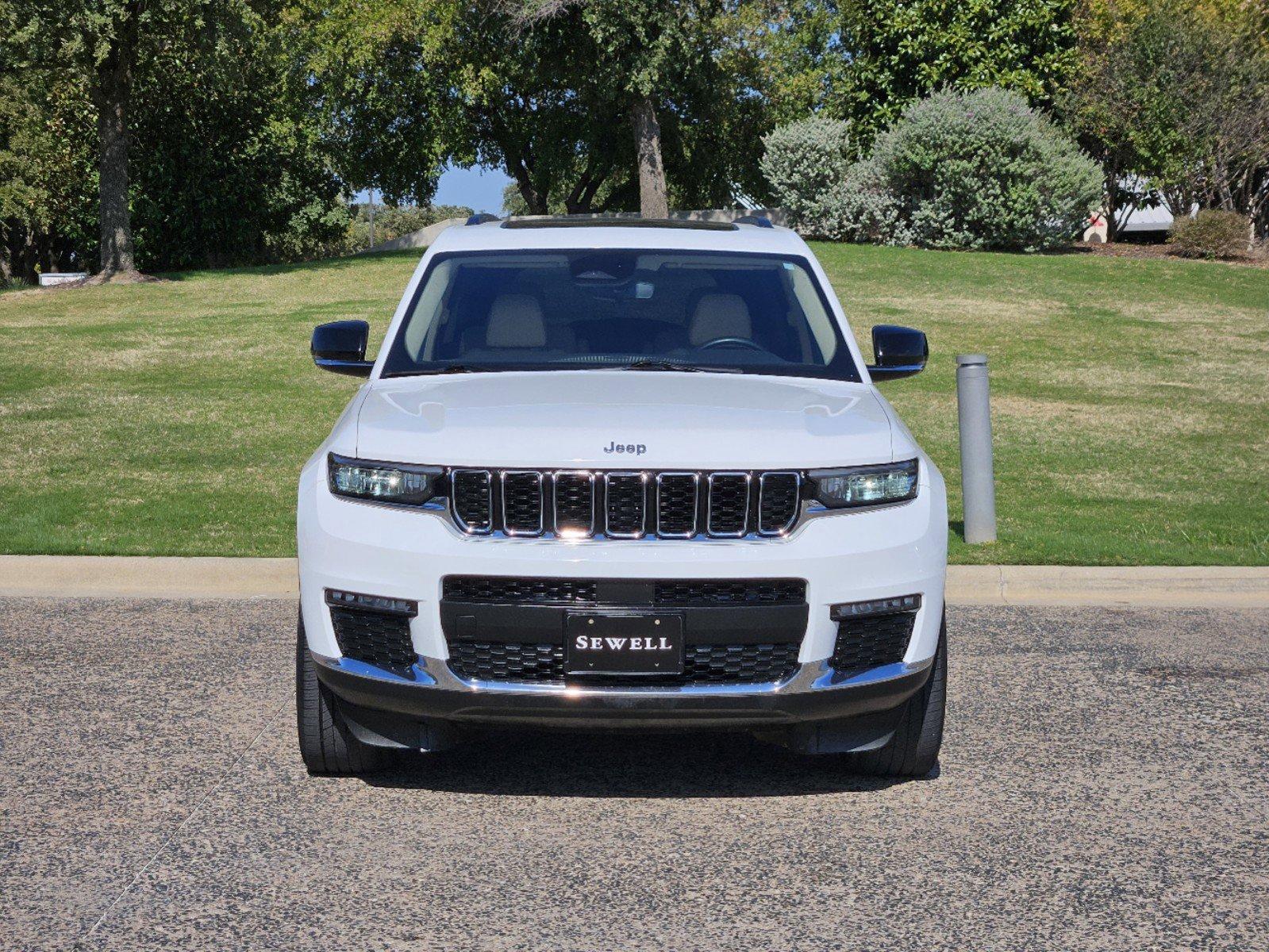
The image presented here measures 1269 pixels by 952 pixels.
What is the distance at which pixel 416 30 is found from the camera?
42594 millimetres

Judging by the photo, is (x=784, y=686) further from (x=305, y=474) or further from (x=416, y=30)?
(x=416, y=30)

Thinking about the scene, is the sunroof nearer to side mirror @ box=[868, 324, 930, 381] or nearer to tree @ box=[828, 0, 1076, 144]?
side mirror @ box=[868, 324, 930, 381]

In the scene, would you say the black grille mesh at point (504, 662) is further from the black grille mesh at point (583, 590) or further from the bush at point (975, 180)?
the bush at point (975, 180)

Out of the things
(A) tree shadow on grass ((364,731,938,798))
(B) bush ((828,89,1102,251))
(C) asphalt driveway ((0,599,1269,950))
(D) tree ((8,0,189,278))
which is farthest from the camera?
(B) bush ((828,89,1102,251))

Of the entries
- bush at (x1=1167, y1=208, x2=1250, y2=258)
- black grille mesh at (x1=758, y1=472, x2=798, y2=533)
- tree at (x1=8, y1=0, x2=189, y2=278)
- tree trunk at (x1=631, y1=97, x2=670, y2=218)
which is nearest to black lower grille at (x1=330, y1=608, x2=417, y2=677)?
black grille mesh at (x1=758, y1=472, x2=798, y2=533)

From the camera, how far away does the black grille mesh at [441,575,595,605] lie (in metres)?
4.39

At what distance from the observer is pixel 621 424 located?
4.62 meters

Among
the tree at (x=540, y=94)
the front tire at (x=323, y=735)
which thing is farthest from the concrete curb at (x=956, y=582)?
the tree at (x=540, y=94)

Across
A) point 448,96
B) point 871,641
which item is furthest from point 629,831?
point 448,96

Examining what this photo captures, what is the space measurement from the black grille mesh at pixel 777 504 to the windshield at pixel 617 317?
1.10 metres

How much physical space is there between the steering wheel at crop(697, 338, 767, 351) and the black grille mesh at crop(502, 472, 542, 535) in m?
1.48

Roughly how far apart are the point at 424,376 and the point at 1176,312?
21.0 m

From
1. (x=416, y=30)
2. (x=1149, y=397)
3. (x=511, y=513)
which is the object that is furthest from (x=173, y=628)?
(x=416, y=30)

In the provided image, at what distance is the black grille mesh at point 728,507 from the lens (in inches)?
177
